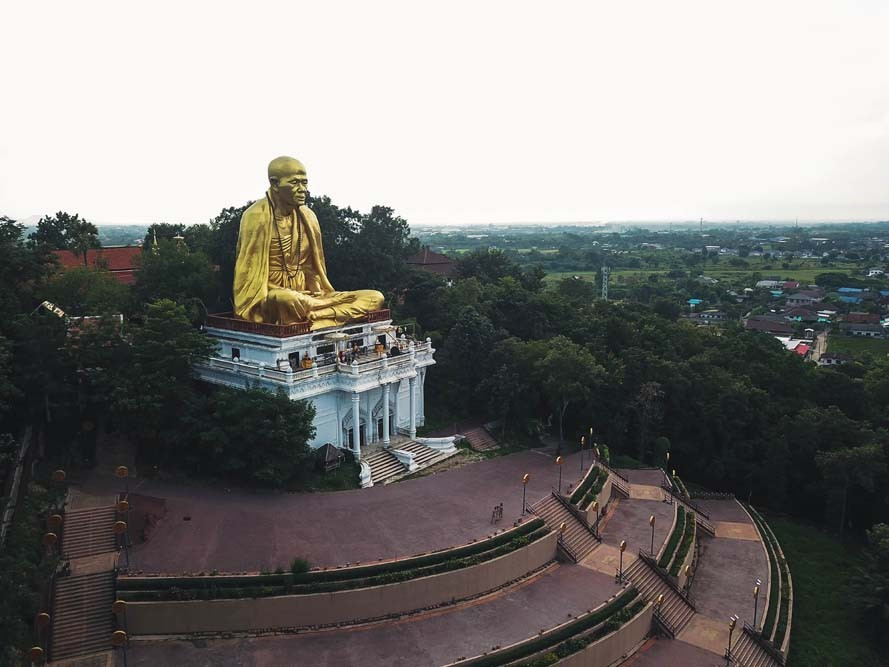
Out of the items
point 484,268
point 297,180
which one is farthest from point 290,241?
point 484,268

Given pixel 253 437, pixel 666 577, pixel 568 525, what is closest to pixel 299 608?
pixel 253 437

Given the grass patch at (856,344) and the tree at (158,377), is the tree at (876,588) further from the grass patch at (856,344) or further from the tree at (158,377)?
the grass patch at (856,344)

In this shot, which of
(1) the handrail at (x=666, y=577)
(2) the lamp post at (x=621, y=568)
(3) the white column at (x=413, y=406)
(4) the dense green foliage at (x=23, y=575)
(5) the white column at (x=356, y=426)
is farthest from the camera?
(3) the white column at (x=413, y=406)

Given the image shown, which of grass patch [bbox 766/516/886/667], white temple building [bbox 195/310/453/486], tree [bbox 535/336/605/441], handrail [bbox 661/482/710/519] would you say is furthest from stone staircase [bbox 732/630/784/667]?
white temple building [bbox 195/310/453/486]

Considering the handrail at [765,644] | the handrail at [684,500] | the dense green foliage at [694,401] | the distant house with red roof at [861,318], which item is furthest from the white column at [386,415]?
the distant house with red roof at [861,318]

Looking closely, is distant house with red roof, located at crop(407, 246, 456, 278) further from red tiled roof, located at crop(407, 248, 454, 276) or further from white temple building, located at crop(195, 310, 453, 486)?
white temple building, located at crop(195, 310, 453, 486)

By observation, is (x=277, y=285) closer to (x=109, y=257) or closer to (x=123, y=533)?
(x=123, y=533)
